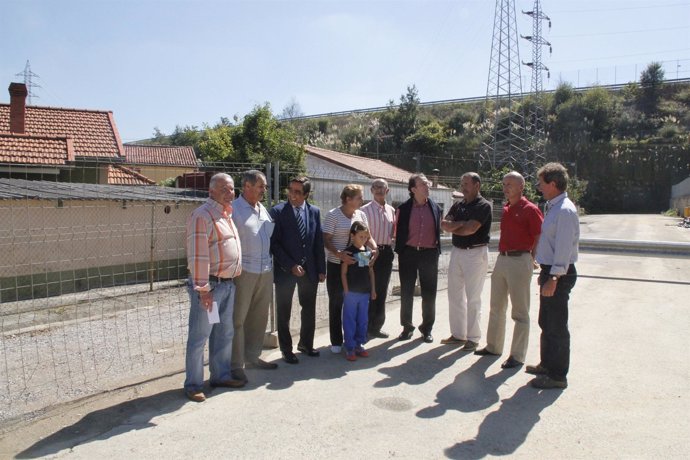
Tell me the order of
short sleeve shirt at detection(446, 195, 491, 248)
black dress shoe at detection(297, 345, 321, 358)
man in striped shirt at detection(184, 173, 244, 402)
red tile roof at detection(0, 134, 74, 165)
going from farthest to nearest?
red tile roof at detection(0, 134, 74, 165) → short sleeve shirt at detection(446, 195, 491, 248) → black dress shoe at detection(297, 345, 321, 358) → man in striped shirt at detection(184, 173, 244, 402)

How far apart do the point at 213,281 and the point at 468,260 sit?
286 centimetres

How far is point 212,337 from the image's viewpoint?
4.61 m

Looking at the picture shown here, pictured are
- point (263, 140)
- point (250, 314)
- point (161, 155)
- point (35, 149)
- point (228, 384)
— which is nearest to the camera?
point (228, 384)

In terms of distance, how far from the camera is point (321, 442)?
3607 millimetres

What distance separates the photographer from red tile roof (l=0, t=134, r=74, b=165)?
15.5 m

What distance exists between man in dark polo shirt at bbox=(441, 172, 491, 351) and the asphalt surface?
12.7 inches

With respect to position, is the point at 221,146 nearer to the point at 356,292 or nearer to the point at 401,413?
the point at 356,292

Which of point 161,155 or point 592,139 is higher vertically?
point 592,139

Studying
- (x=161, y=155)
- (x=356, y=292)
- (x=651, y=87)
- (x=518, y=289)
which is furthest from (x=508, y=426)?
(x=651, y=87)

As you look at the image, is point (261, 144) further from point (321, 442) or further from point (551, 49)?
point (551, 49)

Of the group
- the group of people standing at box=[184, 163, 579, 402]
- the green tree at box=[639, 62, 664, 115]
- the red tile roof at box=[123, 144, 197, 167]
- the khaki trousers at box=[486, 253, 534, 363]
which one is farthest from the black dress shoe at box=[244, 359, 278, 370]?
the green tree at box=[639, 62, 664, 115]

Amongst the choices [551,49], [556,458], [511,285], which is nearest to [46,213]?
[511,285]

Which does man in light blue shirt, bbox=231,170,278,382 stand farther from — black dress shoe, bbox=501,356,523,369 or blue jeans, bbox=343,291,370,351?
black dress shoe, bbox=501,356,523,369

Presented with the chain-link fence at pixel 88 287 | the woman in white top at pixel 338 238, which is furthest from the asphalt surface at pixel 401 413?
the chain-link fence at pixel 88 287
